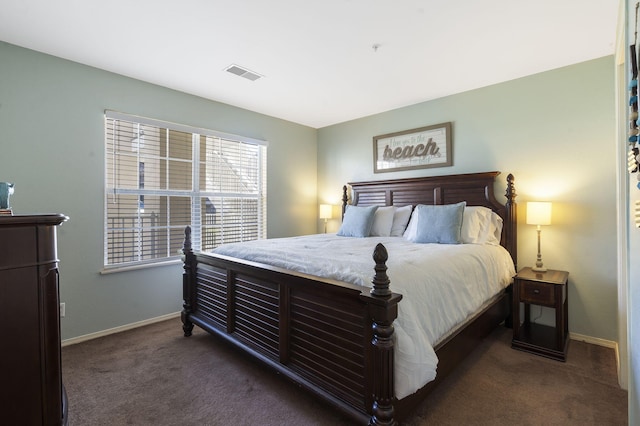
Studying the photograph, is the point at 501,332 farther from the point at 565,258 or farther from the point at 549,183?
the point at 549,183

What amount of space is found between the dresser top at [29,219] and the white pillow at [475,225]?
2.96 m

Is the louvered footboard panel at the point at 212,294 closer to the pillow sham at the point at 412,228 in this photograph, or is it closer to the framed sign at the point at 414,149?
the pillow sham at the point at 412,228

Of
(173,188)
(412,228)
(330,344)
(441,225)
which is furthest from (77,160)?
(441,225)

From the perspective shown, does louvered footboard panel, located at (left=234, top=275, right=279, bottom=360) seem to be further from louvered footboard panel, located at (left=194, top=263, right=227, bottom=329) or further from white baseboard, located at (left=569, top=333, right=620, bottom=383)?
white baseboard, located at (left=569, top=333, right=620, bottom=383)

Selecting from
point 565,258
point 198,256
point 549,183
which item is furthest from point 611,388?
point 198,256

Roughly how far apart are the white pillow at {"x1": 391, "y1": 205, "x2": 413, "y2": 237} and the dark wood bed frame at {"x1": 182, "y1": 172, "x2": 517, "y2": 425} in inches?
40.6

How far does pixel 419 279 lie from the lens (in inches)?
69.3

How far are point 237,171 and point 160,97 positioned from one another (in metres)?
1.20

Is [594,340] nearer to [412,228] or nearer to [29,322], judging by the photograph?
[412,228]

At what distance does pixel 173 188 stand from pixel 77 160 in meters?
0.89

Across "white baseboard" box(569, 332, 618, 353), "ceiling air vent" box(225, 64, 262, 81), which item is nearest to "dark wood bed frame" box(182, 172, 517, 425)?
"white baseboard" box(569, 332, 618, 353)

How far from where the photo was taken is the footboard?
1414 millimetres

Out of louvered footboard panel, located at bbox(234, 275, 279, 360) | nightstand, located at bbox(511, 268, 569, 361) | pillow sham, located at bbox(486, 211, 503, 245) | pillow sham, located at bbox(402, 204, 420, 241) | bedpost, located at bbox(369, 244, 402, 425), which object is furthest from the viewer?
pillow sham, located at bbox(402, 204, 420, 241)

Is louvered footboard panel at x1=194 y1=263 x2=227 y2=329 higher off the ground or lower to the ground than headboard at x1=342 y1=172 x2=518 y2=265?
lower
